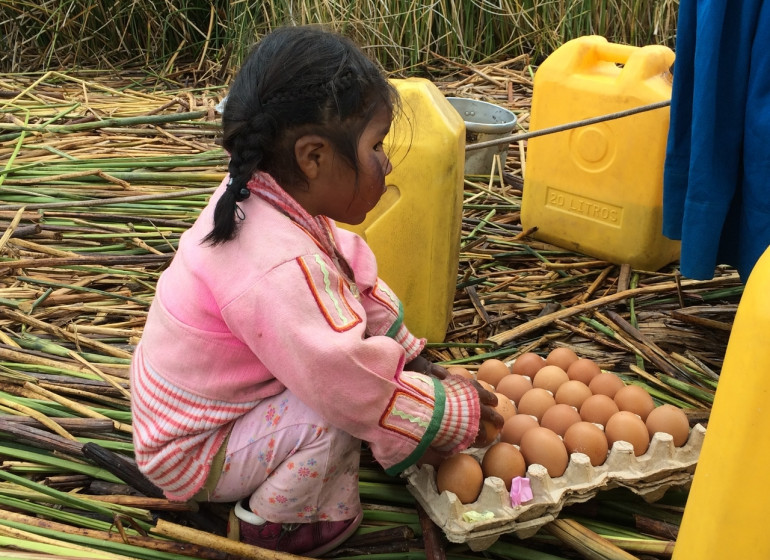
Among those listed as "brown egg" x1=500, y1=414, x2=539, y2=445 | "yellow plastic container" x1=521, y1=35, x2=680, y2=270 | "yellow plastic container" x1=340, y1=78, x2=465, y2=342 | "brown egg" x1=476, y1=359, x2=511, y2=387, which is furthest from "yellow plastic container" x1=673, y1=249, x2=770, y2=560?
"yellow plastic container" x1=521, y1=35, x2=680, y2=270

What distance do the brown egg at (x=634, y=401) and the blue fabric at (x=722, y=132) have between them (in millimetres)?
491

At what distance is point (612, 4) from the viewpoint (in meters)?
4.85

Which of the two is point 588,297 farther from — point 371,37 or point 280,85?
point 371,37

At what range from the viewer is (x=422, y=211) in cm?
230

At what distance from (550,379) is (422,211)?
0.58m

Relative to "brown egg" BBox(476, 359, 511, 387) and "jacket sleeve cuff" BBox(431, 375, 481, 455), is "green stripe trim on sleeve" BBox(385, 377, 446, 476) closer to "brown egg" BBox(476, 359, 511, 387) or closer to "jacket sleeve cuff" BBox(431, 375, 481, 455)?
"jacket sleeve cuff" BBox(431, 375, 481, 455)

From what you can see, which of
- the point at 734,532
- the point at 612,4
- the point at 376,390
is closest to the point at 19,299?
the point at 376,390

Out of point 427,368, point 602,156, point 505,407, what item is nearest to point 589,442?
point 505,407

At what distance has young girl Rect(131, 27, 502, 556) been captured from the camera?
1.49 m

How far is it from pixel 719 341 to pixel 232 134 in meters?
1.61

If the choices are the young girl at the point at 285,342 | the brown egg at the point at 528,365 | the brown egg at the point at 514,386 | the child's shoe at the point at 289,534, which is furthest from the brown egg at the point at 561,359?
the child's shoe at the point at 289,534

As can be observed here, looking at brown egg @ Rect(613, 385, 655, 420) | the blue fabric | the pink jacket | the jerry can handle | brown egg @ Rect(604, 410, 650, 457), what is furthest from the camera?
the jerry can handle

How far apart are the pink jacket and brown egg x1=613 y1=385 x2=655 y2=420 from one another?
0.44m

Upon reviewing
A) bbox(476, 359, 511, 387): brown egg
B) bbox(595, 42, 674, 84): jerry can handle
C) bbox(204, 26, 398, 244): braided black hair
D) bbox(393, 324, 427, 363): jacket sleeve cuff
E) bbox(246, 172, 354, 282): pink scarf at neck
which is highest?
bbox(204, 26, 398, 244): braided black hair
